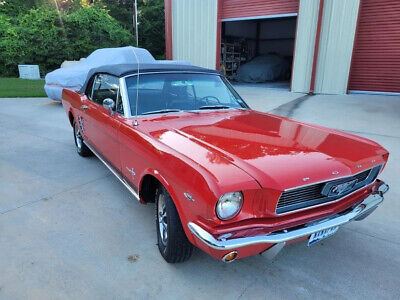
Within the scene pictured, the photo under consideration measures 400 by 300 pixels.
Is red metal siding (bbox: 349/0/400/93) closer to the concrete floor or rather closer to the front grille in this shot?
the concrete floor

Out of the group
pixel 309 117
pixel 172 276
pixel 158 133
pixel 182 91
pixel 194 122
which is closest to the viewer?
pixel 172 276

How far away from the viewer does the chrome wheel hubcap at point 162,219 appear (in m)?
2.45

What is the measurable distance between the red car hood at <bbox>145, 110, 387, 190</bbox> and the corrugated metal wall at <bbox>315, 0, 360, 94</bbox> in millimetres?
9577

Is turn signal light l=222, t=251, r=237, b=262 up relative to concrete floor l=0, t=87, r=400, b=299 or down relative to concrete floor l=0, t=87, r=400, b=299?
up

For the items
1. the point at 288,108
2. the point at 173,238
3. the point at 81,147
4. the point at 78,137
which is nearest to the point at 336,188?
the point at 173,238

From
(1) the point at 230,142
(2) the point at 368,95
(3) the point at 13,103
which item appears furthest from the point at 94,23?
(1) the point at 230,142

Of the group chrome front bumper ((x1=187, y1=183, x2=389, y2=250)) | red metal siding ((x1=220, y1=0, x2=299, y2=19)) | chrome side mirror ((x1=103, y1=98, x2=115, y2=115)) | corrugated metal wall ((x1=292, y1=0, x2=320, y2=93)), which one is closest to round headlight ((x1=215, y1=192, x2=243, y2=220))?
chrome front bumper ((x1=187, y1=183, x2=389, y2=250))

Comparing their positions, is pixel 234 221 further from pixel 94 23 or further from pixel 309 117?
pixel 94 23

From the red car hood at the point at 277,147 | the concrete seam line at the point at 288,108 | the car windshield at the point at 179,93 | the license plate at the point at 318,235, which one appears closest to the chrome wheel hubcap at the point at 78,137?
the car windshield at the point at 179,93

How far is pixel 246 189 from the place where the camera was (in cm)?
181

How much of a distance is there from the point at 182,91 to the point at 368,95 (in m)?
10.1

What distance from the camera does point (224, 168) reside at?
1922mm

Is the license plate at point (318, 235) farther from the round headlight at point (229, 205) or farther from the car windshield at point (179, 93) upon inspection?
the car windshield at point (179, 93)

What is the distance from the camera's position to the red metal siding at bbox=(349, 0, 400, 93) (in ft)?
34.5
